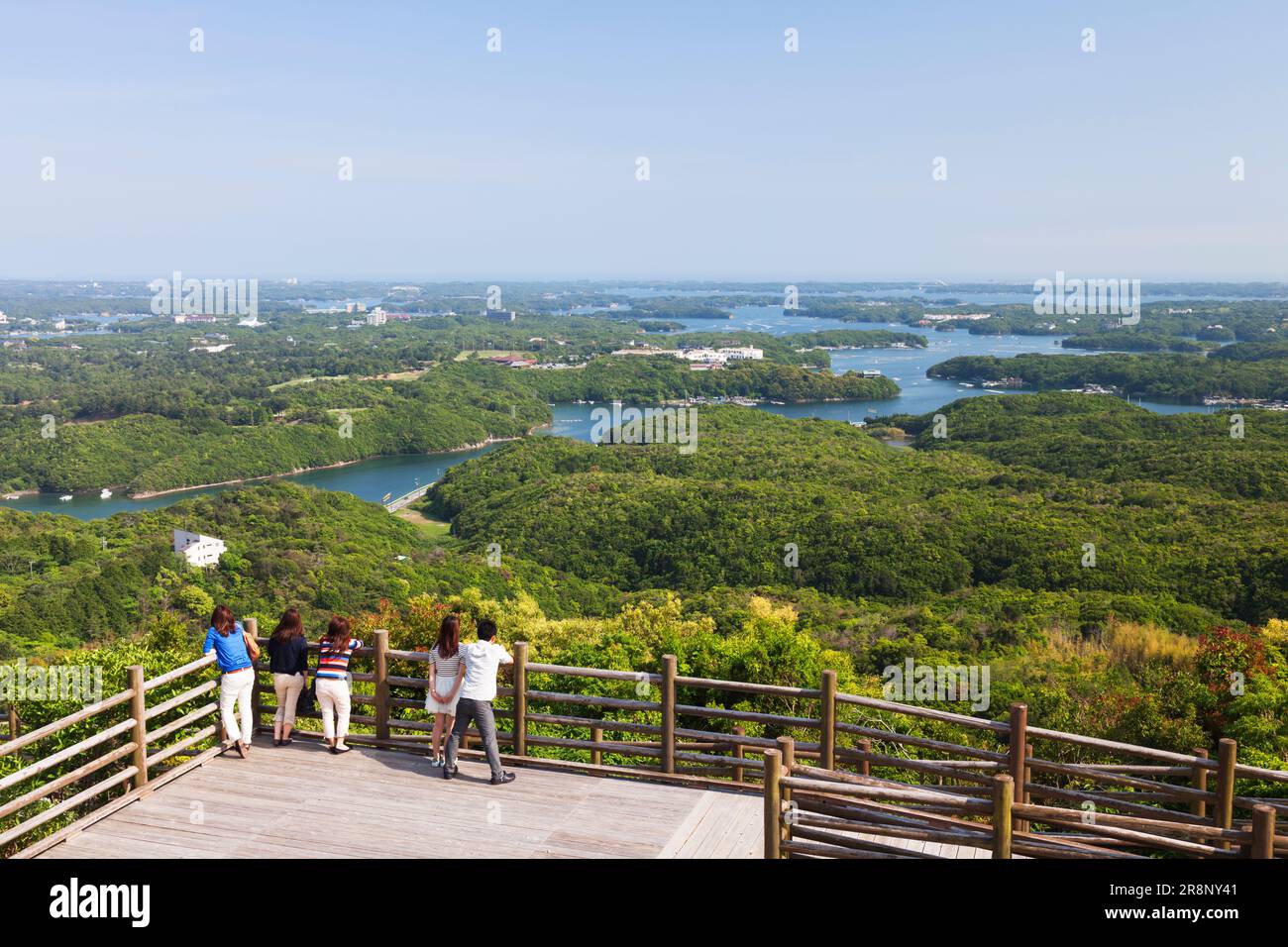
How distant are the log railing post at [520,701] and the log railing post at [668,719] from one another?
930 millimetres

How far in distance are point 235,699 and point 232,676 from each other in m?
0.19

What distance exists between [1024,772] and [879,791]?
139 cm

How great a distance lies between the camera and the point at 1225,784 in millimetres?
5031

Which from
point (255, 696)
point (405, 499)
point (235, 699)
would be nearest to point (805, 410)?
point (405, 499)

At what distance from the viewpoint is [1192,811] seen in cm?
559

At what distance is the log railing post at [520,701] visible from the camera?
6.54 meters

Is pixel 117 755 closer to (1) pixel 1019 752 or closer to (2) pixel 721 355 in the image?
(1) pixel 1019 752

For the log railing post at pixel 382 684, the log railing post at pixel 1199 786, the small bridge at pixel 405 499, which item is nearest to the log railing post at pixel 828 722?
the log railing post at pixel 1199 786

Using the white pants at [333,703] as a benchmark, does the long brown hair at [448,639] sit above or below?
above

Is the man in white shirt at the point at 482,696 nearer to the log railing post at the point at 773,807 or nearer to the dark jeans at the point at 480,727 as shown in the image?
the dark jeans at the point at 480,727

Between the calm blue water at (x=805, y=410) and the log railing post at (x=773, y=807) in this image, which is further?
the calm blue water at (x=805, y=410)

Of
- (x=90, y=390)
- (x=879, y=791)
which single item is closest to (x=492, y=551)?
(x=879, y=791)

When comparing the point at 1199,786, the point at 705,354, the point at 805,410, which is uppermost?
the point at 705,354

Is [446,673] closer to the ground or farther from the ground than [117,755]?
farther from the ground
